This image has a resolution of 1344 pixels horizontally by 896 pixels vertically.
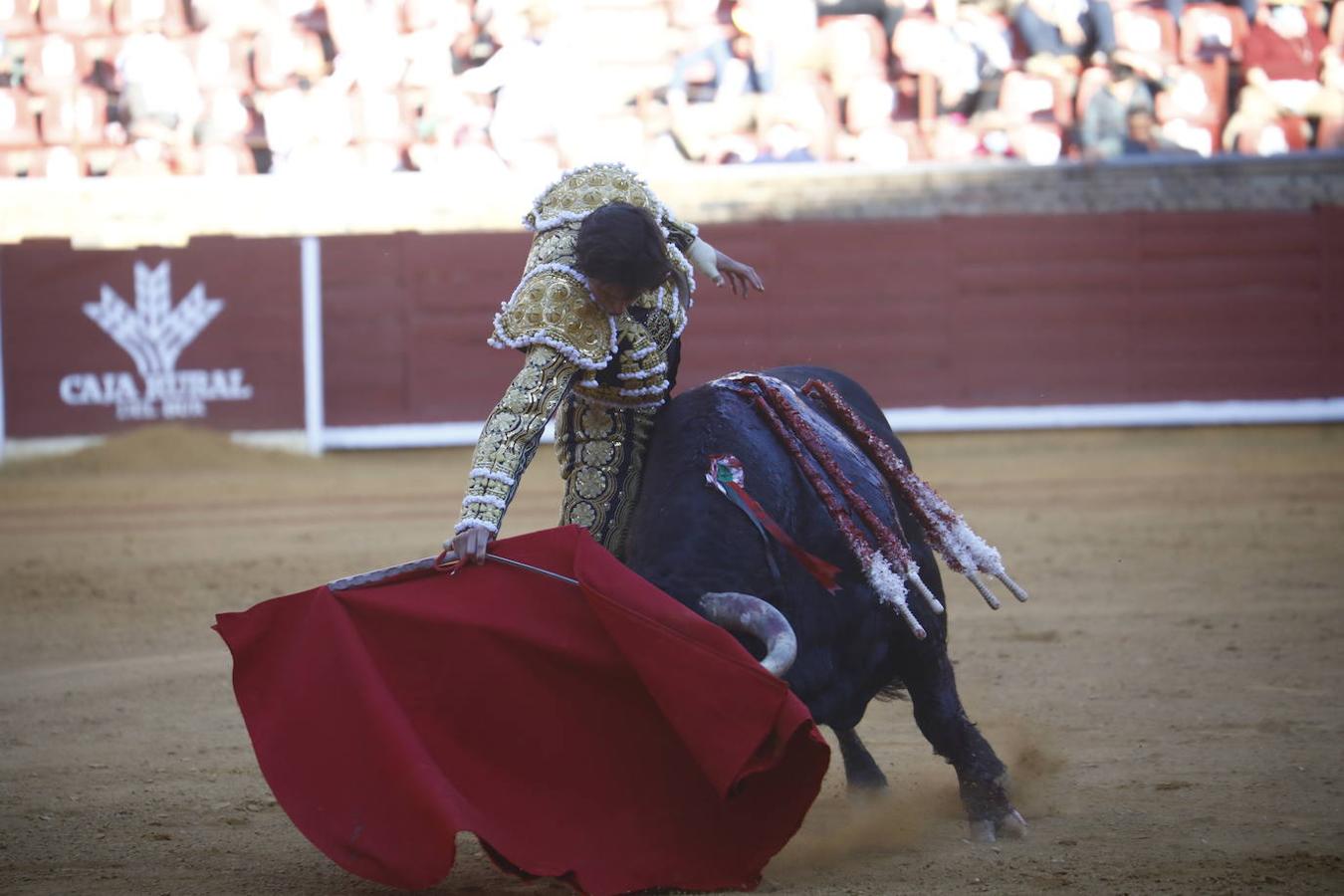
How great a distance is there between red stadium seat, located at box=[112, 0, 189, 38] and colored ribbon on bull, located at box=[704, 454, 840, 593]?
24.7ft

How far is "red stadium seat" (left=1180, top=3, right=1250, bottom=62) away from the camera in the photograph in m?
8.75

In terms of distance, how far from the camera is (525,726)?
219cm

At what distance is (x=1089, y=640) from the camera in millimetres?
4121

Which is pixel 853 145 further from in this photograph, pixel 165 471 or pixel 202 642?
pixel 202 642

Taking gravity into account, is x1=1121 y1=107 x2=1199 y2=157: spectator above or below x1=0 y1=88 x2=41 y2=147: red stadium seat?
above

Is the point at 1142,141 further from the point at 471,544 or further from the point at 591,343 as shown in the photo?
the point at 471,544

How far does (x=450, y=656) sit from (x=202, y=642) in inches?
89.5

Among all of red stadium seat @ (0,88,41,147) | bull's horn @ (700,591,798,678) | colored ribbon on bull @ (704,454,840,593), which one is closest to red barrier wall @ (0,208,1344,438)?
red stadium seat @ (0,88,41,147)

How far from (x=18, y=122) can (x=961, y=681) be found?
22.8 feet

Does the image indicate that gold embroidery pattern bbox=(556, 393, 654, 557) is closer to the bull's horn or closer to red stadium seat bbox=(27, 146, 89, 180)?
the bull's horn

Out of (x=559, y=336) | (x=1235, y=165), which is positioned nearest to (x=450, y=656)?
(x=559, y=336)

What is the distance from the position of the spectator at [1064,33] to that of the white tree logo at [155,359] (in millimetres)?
4603

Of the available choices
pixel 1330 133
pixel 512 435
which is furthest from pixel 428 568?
pixel 1330 133

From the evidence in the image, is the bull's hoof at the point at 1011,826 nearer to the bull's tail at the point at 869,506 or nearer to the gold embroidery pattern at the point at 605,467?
the bull's tail at the point at 869,506
